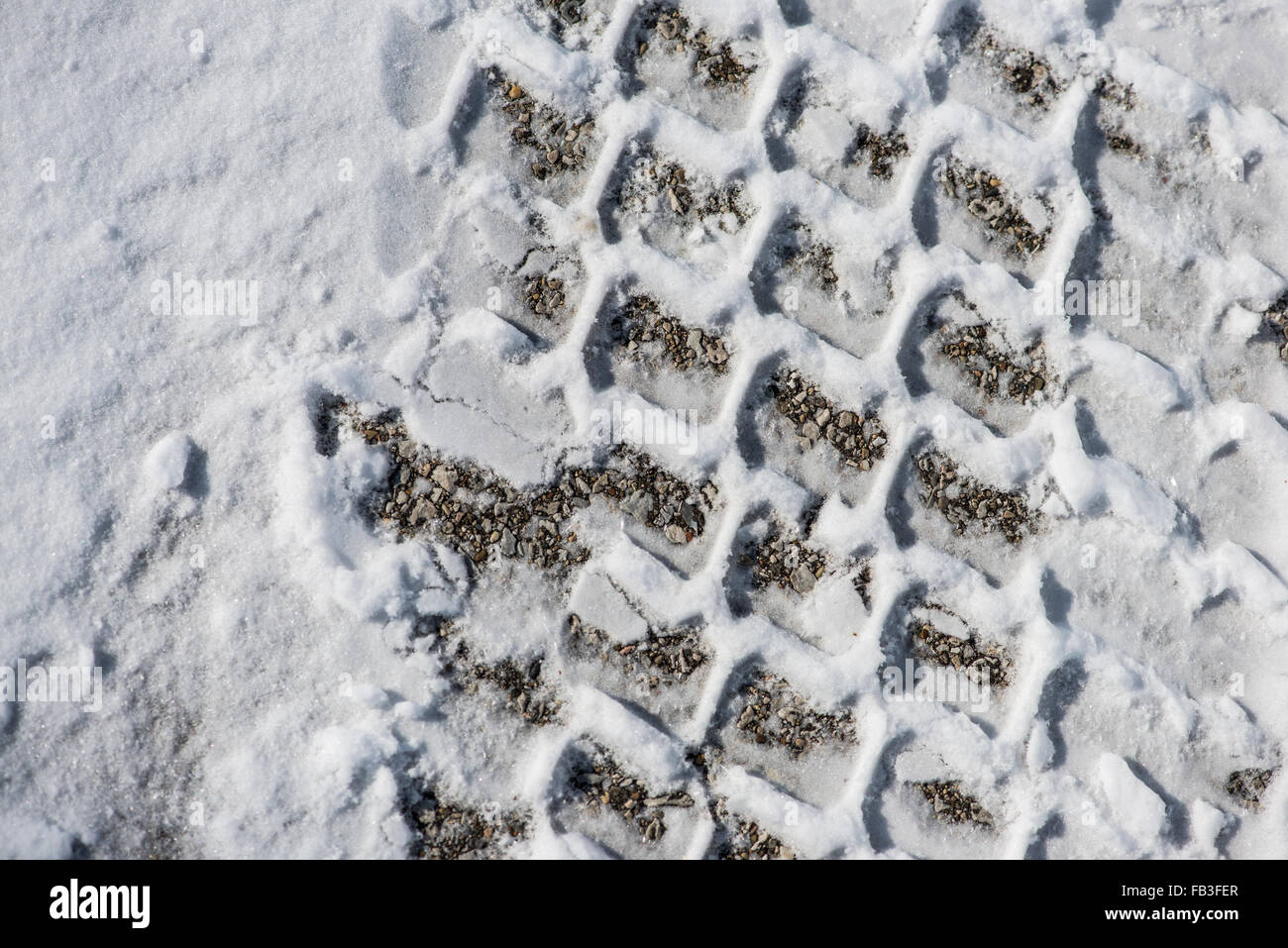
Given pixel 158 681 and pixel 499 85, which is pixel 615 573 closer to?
pixel 158 681

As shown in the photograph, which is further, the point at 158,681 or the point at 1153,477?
the point at 1153,477

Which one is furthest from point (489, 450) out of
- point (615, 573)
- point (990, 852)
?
point (990, 852)

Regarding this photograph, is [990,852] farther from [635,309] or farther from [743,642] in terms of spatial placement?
[635,309]

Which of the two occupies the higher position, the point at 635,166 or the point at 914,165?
the point at 914,165

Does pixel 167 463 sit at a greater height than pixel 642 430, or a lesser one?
lesser
